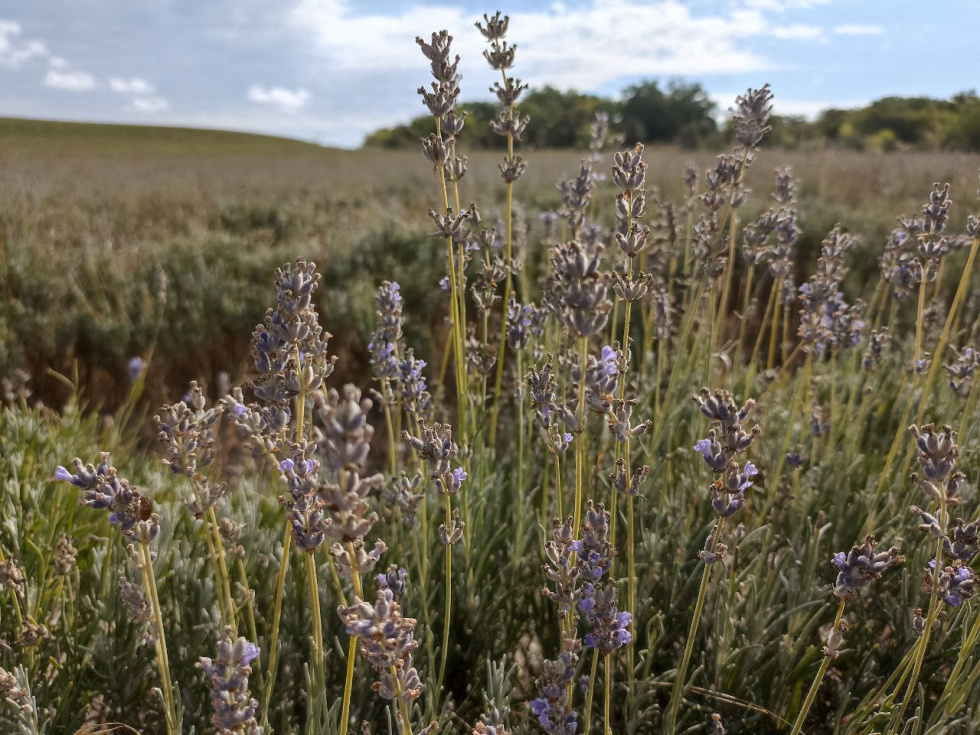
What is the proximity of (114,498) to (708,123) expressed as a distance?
23484mm

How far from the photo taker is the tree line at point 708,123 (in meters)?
5.06

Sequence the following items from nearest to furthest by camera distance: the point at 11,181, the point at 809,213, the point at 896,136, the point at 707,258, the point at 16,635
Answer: the point at 16,635 → the point at 707,258 → the point at 809,213 → the point at 11,181 → the point at 896,136

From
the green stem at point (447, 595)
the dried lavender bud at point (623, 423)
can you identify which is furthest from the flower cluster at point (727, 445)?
the green stem at point (447, 595)

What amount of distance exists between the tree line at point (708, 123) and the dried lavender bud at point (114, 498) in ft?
3.48

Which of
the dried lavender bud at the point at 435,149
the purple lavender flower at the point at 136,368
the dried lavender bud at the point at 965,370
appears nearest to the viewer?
the dried lavender bud at the point at 435,149

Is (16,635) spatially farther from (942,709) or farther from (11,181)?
(11,181)

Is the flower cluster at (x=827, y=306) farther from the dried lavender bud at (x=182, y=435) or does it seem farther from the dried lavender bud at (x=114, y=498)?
the dried lavender bud at (x=114, y=498)

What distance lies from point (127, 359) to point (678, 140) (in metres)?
16.7

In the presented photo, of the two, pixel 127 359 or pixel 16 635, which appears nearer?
pixel 16 635

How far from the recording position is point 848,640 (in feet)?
5.70

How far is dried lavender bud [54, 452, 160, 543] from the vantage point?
3.32 ft

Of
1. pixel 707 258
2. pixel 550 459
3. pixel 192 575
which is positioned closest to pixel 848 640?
pixel 550 459

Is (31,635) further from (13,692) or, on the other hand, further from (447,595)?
(447,595)

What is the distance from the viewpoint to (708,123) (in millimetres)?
21656
